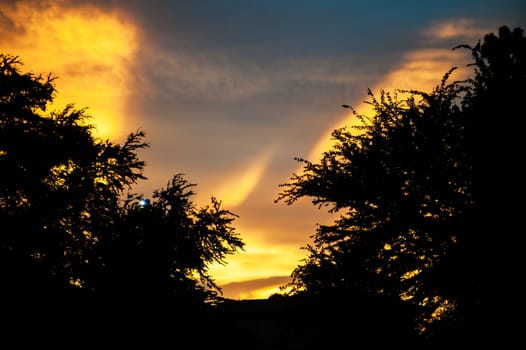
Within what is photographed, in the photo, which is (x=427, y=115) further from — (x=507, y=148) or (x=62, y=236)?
(x=62, y=236)

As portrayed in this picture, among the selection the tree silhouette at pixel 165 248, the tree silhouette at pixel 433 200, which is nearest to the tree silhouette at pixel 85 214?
the tree silhouette at pixel 165 248

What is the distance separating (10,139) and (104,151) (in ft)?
13.1

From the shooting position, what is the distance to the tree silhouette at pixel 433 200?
546 inches

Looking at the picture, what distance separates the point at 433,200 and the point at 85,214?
52.2 feet

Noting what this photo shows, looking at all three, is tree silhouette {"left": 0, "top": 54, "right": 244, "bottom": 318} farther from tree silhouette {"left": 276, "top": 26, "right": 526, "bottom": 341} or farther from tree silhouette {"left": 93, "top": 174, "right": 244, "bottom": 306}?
tree silhouette {"left": 276, "top": 26, "right": 526, "bottom": 341}

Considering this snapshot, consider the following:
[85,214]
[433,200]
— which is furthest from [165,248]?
[433,200]

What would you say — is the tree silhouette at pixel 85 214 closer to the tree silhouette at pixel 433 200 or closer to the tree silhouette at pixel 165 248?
the tree silhouette at pixel 165 248

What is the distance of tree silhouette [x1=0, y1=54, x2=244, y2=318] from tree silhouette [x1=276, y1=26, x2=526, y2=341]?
6.40m

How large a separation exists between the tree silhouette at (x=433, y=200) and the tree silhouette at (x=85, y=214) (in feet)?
21.0

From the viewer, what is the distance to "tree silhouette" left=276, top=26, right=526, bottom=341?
13859mm

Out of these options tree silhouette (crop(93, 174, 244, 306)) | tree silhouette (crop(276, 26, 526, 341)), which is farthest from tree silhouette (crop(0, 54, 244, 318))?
tree silhouette (crop(276, 26, 526, 341))

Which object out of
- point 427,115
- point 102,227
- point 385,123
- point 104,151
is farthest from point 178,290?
point 427,115

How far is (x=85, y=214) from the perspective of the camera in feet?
77.9

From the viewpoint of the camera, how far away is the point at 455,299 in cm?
1409
